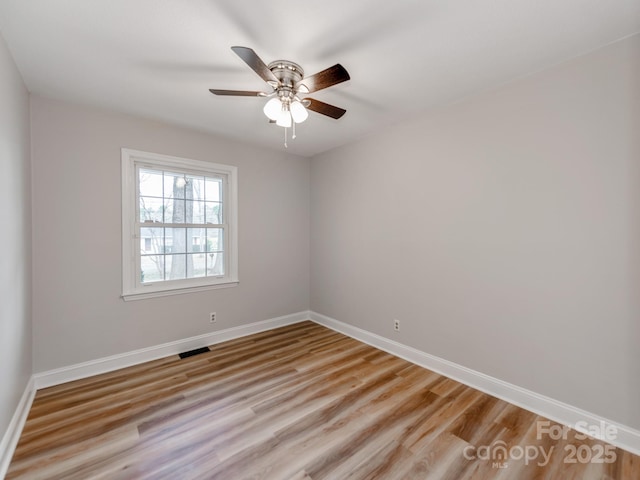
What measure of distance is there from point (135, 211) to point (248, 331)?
1.96 m

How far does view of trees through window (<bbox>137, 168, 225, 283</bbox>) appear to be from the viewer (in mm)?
2992

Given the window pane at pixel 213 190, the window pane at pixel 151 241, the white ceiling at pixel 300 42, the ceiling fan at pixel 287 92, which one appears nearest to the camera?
the white ceiling at pixel 300 42

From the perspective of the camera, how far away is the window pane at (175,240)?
312 centimetres

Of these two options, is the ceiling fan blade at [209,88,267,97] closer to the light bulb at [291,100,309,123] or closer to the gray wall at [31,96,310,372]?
the light bulb at [291,100,309,123]

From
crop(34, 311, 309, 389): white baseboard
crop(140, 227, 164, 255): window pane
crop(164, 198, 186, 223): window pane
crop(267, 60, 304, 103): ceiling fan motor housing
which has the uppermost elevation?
crop(267, 60, 304, 103): ceiling fan motor housing

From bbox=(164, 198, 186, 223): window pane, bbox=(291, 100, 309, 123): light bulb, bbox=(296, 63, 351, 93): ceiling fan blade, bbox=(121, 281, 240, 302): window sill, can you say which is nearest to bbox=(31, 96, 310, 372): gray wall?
bbox=(121, 281, 240, 302): window sill

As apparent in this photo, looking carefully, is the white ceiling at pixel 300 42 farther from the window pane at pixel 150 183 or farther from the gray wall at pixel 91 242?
the window pane at pixel 150 183

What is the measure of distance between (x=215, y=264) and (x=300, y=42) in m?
2.65

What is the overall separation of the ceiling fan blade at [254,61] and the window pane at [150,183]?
1.98m

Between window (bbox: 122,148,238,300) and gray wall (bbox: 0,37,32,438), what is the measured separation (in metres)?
0.69

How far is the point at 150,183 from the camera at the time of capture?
302 centimetres

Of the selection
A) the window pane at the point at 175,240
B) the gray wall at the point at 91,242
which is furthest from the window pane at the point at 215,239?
the gray wall at the point at 91,242

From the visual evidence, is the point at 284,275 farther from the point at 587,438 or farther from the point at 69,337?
the point at 587,438

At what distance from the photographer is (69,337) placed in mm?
2549
